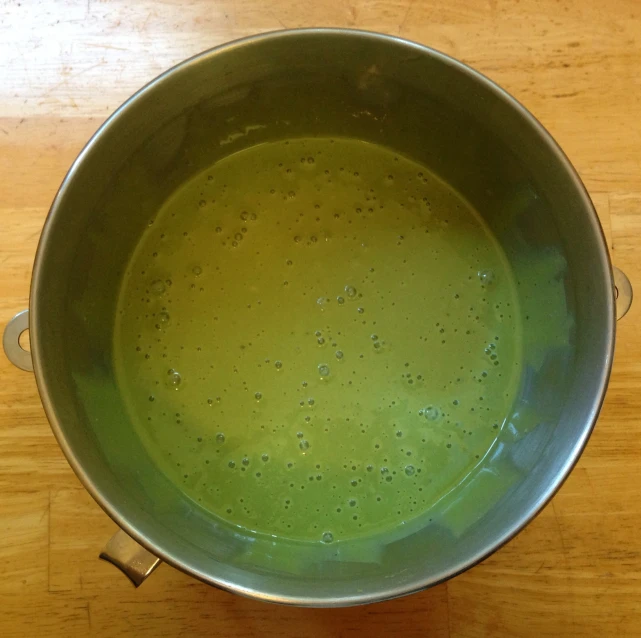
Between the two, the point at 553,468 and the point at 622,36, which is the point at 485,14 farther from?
the point at 553,468

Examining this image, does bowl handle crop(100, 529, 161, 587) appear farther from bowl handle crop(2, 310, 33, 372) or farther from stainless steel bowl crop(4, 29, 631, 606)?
bowl handle crop(2, 310, 33, 372)

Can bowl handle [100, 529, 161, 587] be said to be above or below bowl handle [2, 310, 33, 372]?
below

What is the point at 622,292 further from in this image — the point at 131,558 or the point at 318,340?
the point at 131,558

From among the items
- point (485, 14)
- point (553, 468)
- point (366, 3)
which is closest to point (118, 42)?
point (366, 3)

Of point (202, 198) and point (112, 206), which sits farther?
point (202, 198)

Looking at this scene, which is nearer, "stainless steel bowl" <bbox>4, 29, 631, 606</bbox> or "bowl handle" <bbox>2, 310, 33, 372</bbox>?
"stainless steel bowl" <bbox>4, 29, 631, 606</bbox>

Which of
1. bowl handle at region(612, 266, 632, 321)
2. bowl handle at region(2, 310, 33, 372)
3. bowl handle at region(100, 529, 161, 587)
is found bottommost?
bowl handle at region(100, 529, 161, 587)

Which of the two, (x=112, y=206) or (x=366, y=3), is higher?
(x=366, y=3)

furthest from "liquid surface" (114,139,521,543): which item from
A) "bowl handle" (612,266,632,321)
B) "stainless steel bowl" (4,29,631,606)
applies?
"bowl handle" (612,266,632,321)
